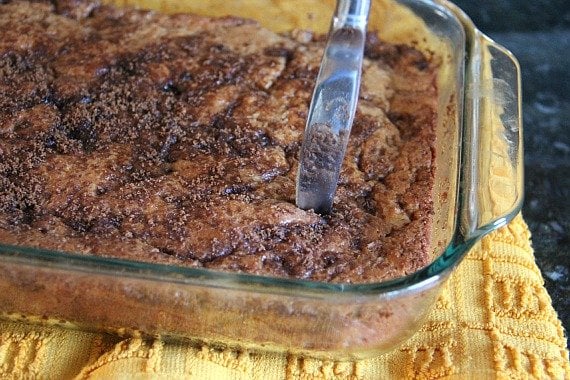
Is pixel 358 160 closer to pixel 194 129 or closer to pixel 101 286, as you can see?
pixel 194 129

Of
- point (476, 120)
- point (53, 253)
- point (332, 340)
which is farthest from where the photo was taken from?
point (476, 120)

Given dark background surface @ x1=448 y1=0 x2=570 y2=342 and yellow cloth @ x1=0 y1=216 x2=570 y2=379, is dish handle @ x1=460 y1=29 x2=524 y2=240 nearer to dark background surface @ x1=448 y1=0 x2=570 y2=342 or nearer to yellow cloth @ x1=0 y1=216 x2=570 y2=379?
yellow cloth @ x1=0 y1=216 x2=570 y2=379

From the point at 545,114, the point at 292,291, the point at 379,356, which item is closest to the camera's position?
the point at 292,291

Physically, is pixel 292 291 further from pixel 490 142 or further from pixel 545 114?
pixel 545 114

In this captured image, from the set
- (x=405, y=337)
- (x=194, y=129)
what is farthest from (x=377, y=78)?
(x=405, y=337)

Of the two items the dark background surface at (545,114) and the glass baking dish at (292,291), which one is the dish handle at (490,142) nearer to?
the glass baking dish at (292,291)

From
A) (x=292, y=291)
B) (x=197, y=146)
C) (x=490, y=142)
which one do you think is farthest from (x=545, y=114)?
(x=292, y=291)

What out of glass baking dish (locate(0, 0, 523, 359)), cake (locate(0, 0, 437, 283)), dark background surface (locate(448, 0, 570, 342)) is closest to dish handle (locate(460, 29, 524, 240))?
glass baking dish (locate(0, 0, 523, 359))
